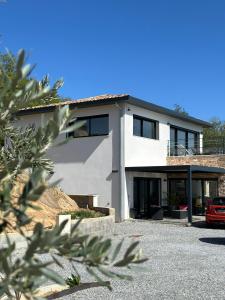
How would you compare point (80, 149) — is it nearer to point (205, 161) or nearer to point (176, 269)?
point (205, 161)

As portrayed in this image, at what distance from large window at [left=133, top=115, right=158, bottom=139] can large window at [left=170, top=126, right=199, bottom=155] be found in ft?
7.14

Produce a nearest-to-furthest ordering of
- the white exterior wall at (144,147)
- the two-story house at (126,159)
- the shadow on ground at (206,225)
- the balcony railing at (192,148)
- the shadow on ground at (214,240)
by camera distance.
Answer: the shadow on ground at (214,240) < the shadow on ground at (206,225) < the two-story house at (126,159) < the white exterior wall at (144,147) < the balcony railing at (192,148)

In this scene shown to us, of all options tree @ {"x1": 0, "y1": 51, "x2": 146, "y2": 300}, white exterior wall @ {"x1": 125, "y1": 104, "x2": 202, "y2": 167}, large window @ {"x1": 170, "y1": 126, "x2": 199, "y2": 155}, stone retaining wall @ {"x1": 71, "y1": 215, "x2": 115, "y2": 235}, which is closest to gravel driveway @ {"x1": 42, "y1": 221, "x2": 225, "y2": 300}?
stone retaining wall @ {"x1": 71, "y1": 215, "x2": 115, "y2": 235}

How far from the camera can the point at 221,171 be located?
2498 cm

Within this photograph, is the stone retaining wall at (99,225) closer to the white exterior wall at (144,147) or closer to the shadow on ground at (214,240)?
A: the shadow on ground at (214,240)

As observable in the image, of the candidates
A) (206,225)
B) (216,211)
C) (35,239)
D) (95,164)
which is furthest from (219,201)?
(35,239)

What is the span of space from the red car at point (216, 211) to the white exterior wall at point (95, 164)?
4.50m

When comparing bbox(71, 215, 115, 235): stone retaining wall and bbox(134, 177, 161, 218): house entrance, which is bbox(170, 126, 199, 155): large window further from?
bbox(71, 215, 115, 235): stone retaining wall

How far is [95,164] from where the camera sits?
912 inches

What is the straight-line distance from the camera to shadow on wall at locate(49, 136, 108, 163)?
2325cm

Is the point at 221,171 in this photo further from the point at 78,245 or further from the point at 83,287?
the point at 78,245

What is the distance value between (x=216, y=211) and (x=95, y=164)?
6.70 m

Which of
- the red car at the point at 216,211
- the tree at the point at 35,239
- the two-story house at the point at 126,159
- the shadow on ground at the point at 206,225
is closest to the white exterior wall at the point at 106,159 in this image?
the two-story house at the point at 126,159

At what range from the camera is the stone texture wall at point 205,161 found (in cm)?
2652
